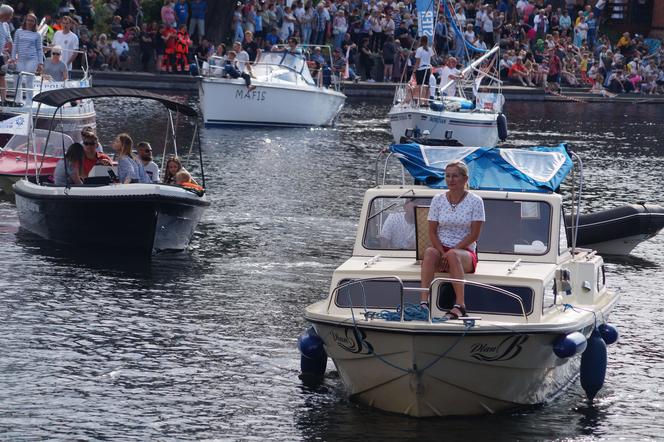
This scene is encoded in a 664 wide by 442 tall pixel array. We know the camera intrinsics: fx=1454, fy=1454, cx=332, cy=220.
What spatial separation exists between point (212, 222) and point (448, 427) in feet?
40.0

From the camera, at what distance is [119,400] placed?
1404 centimetres

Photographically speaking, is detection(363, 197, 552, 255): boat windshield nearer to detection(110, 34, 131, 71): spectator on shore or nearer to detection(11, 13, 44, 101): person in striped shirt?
detection(11, 13, 44, 101): person in striped shirt

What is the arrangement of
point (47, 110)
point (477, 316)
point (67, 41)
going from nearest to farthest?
point (477, 316)
point (47, 110)
point (67, 41)

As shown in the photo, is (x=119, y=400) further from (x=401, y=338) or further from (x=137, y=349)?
(x=401, y=338)

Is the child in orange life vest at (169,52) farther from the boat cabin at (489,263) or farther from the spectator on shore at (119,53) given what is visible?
the boat cabin at (489,263)

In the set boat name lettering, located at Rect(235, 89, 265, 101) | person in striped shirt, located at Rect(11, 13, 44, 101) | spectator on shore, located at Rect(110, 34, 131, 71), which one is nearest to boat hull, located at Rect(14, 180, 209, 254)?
person in striped shirt, located at Rect(11, 13, 44, 101)

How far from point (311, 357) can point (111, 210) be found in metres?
7.35

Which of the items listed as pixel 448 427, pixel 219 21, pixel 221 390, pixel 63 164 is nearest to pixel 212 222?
pixel 63 164

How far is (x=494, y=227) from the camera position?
48.4ft

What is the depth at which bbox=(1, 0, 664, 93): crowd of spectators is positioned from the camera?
1943 inches

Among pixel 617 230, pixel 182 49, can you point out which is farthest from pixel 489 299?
pixel 182 49

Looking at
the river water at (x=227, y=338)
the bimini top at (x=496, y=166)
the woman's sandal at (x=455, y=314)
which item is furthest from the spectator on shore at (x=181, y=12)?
the woman's sandal at (x=455, y=314)

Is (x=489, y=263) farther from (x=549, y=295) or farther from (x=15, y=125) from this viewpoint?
(x=15, y=125)

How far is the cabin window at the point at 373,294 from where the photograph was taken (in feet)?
44.7
